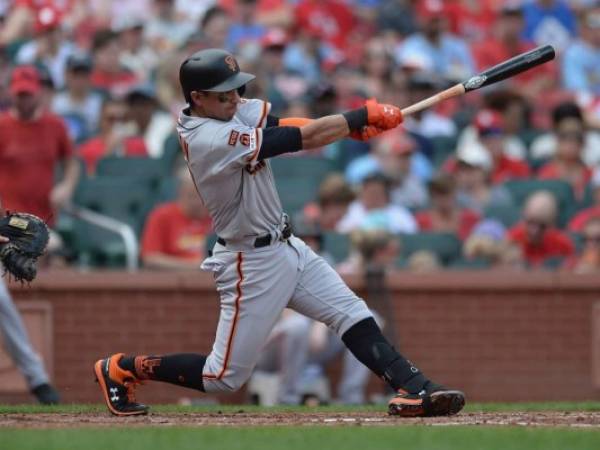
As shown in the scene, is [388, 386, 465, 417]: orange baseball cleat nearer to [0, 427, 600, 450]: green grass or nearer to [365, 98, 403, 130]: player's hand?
[0, 427, 600, 450]: green grass

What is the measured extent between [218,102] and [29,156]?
439cm

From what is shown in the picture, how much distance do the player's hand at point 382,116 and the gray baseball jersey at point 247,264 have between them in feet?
1.78

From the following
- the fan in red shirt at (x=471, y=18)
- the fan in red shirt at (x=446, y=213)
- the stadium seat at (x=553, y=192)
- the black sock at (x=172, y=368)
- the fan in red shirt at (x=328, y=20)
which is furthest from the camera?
the fan in red shirt at (x=471, y=18)

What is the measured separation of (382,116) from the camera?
673cm

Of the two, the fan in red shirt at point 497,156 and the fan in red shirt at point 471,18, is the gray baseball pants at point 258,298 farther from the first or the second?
the fan in red shirt at point 471,18

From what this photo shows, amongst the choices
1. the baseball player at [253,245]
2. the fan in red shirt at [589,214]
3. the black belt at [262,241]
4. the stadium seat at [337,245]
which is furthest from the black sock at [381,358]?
the fan in red shirt at [589,214]

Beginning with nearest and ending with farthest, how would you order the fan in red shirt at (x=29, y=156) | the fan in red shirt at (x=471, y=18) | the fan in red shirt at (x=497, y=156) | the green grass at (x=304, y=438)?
the green grass at (x=304, y=438) < the fan in red shirt at (x=29, y=156) < the fan in red shirt at (x=497, y=156) < the fan in red shirt at (x=471, y=18)

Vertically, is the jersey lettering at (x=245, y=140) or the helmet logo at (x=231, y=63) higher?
the helmet logo at (x=231, y=63)

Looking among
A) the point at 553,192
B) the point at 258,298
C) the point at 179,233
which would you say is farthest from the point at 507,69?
the point at 553,192

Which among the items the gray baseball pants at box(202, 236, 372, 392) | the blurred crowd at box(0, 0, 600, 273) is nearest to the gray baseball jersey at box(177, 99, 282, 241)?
the gray baseball pants at box(202, 236, 372, 392)

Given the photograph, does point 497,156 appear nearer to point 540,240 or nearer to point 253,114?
point 540,240

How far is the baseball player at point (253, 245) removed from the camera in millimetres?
6641

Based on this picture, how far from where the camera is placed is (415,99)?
13156 mm

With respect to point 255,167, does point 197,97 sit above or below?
Answer: above
